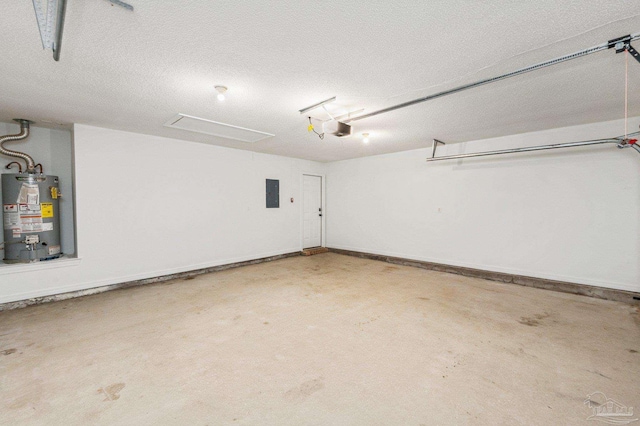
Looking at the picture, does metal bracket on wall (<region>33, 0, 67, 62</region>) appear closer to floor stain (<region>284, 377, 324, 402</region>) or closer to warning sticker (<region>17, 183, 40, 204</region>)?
floor stain (<region>284, 377, 324, 402</region>)

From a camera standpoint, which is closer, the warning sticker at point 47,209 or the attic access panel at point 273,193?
the warning sticker at point 47,209

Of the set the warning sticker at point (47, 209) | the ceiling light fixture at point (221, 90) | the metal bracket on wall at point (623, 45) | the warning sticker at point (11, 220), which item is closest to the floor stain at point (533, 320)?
the metal bracket on wall at point (623, 45)

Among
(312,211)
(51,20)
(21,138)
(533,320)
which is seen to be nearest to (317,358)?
(533,320)

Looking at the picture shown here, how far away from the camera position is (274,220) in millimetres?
6324

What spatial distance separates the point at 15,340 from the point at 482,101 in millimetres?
5570

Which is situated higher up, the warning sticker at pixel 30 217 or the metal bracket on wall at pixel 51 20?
the metal bracket on wall at pixel 51 20

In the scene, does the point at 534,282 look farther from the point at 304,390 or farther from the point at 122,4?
the point at 122,4

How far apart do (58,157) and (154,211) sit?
157cm

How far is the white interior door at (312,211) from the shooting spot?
23.3 feet

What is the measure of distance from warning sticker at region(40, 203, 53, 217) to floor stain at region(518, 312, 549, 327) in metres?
6.40

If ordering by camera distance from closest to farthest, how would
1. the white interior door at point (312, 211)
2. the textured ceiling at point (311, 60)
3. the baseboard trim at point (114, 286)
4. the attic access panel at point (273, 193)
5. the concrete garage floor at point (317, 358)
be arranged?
the textured ceiling at point (311, 60) < the concrete garage floor at point (317, 358) < the baseboard trim at point (114, 286) < the attic access panel at point (273, 193) < the white interior door at point (312, 211)

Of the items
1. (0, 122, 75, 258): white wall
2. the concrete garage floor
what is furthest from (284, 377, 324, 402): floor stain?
(0, 122, 75, 258): white wall

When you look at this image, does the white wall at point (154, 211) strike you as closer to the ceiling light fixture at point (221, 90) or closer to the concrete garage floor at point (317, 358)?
the concrete garage floor at point (317, 358)

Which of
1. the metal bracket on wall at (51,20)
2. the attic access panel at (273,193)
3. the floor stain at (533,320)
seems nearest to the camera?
the metal bracket on wall at (51,20)
